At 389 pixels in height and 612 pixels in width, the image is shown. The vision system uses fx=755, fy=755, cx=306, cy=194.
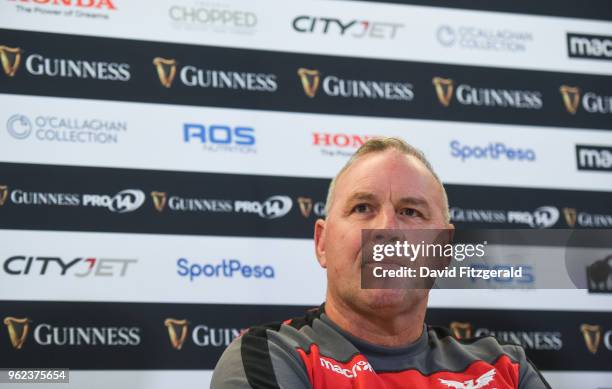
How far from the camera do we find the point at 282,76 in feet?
9.12

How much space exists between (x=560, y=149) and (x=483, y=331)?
795 millimetres

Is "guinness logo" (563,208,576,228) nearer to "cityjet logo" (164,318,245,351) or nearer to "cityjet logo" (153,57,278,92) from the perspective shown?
"cityjet logo" (153,57,278,92)

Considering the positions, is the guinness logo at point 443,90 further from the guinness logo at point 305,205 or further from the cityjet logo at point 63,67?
the cityjet logo at point 63,67

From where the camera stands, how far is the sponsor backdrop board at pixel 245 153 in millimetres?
2445

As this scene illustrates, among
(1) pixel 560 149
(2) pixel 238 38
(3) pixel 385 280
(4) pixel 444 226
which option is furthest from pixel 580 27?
(3) pixel 385 280

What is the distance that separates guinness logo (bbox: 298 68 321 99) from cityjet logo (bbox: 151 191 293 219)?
41 cm

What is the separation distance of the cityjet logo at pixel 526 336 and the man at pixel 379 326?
0.97 metres

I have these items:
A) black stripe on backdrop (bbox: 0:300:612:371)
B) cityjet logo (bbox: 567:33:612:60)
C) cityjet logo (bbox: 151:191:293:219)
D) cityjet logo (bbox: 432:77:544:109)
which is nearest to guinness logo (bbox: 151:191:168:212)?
cityjet logo (bbox: 151:191:293:219)

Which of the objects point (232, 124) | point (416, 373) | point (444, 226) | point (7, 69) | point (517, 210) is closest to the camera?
point (416, 373)

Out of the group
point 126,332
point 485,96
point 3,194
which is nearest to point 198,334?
point 126,332

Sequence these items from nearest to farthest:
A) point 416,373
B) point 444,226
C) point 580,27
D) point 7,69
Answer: point 416,373 < point 444,226 < point 7,69 < point 580,27

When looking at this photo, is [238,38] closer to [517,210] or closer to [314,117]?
[314,117]

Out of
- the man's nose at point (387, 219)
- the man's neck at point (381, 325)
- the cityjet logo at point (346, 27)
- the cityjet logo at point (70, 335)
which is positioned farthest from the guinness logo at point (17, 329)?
the cityjet logo at point (346, 27)

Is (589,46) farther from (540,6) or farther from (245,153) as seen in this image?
(245,153)
